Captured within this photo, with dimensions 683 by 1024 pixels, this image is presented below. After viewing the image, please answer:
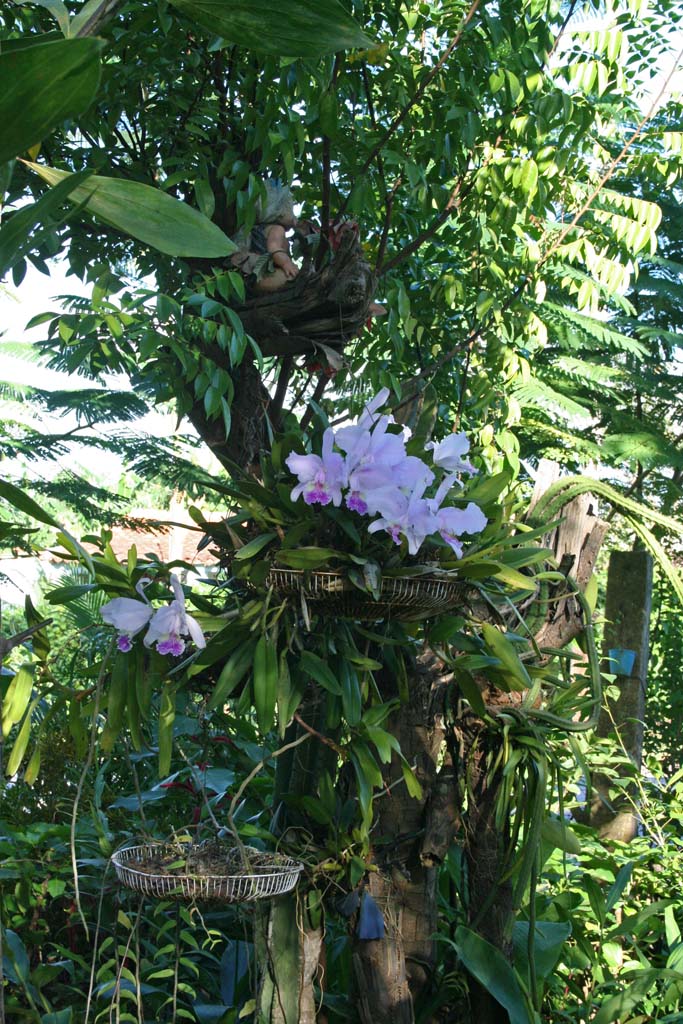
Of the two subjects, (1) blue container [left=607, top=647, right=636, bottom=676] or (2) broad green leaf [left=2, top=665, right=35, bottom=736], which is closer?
(2) broad green leaf [left=2, top=665, right=35, bottom=736]

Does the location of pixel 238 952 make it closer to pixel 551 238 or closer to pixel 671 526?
pixel 671 526

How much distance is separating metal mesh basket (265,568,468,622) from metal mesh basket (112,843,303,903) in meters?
0.28

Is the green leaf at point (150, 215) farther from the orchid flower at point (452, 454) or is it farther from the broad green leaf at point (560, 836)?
the broad green leaf at point (560, 836)

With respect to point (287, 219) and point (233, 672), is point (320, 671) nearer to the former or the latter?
point (233, 672)

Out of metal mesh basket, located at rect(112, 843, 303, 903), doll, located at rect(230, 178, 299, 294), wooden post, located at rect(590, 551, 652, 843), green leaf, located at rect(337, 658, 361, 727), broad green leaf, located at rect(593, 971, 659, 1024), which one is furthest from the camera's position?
wooden post, located at rect(590, 551, 652, 843)

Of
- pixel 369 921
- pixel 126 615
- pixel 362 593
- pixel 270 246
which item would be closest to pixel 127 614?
pixel 126 615

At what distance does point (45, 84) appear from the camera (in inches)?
9.0

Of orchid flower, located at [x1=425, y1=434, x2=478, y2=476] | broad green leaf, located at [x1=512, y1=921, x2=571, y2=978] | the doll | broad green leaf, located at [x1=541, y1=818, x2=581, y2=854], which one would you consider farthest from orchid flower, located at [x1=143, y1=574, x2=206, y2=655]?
the doll

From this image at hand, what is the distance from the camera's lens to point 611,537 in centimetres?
620

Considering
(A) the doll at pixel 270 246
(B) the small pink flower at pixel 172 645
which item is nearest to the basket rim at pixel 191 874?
(B) the small pink flower at pixel 172 645

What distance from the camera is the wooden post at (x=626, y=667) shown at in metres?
2.39

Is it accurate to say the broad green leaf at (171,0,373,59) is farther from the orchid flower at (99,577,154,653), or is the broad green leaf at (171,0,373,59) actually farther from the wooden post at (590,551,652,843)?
the wooden post at (590,551,652,843)

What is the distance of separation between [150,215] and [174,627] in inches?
26.7

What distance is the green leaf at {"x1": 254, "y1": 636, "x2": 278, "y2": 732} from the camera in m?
0.97
